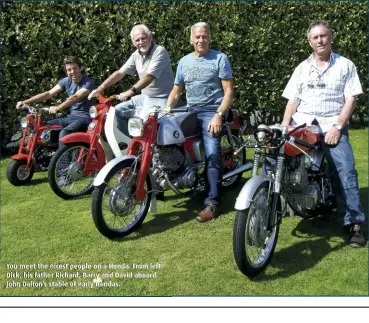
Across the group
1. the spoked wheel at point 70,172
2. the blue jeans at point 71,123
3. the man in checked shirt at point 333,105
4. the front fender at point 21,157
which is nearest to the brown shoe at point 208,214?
the man in checked shirt at point 333,105

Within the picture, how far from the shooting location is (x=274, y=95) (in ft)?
24.6

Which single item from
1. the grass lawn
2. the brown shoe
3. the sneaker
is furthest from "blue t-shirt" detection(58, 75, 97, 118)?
the sneaker

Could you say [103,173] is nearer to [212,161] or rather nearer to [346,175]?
[212,161]

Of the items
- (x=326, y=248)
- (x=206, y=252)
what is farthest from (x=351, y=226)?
(x=206, y=252)

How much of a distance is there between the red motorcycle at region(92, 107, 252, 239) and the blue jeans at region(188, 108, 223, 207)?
13 centimetres

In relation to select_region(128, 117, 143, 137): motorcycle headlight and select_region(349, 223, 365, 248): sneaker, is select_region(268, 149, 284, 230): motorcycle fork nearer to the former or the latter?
select_region(349, 223, 365, 248): sneaker

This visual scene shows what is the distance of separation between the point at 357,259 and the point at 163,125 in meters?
2.04

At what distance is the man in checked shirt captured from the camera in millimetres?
3816

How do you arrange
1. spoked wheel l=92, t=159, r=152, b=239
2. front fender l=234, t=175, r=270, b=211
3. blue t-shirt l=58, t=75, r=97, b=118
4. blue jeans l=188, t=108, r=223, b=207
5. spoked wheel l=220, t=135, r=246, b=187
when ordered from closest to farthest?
front fender l=234, t=175, r=270, b=211 < spoked wheel l=92, t=159, r=152, b=239 < blue jeans l=188, t=108, r=223, b=207 < spoked wheel l=220, t=135, r=246, b=187 < blue t-shirt l=58, t=75, r=97, b=118

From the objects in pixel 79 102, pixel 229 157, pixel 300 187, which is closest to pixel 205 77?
pixel 229 157

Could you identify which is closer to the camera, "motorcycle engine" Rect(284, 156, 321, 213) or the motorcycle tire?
"motorcycle engine" Rect(284, 156, 321, 213)

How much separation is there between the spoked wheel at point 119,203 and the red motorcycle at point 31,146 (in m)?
2.01

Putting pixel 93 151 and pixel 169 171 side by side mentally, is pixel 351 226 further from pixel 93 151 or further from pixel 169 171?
pixel 93 151

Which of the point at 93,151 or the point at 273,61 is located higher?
the point at 273,61
